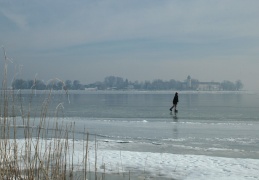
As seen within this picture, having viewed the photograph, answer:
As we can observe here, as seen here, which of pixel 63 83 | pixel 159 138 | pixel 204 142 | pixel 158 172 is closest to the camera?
pixel 63 83

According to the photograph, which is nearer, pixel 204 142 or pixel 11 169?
pixel 11 169

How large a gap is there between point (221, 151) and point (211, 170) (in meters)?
2.64

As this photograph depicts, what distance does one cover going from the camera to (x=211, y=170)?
7285mm

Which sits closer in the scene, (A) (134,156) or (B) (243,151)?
(A) (134,156)

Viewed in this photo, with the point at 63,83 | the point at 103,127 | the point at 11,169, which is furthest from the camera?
the point at 103,127

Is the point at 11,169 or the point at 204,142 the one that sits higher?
the point at 11,169

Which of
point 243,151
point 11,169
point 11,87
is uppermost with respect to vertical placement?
point 11,87

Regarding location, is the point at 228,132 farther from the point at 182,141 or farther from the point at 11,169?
the point at 11,169

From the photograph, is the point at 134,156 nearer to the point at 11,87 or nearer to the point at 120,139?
the point at 120,139

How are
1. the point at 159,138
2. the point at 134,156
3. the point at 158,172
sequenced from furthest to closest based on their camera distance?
the point at 159,138, the point at 134,156, the point at 158,172

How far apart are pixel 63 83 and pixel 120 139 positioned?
8709 mm

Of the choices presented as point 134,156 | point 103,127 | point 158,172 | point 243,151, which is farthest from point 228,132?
point 158,172

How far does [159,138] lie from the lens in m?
12.2

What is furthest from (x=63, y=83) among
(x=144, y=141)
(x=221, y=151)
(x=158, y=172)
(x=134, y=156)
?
(x=144, y=141)
